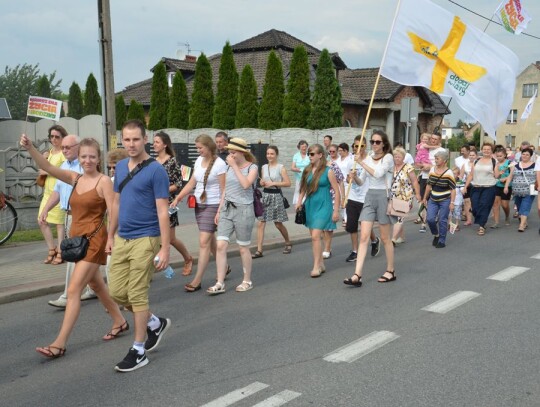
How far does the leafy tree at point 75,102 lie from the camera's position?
163 feet

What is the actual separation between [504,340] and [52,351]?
12.0 feet

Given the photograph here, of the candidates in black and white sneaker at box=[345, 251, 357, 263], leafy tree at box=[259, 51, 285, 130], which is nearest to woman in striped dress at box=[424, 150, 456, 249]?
black and white sneaker at box=[345, 251, 357, 263]

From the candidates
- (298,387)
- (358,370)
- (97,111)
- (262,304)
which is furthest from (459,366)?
(97,111)

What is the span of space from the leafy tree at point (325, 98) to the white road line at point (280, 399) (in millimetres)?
25554

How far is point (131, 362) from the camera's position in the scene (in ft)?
14.5

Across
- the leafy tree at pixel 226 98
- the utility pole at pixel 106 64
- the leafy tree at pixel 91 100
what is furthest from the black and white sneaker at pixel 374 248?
the leafy tree at pixel 91 100

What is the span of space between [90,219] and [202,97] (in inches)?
1119

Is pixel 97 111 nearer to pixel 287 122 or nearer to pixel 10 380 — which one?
pixel 287 122

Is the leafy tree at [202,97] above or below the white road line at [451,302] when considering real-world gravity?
above

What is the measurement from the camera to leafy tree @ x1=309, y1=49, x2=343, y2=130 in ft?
95.2

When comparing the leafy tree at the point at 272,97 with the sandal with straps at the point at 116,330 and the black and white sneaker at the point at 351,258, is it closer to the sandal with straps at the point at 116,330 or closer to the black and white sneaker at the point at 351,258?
the black and white sneaker at the point at 351,258

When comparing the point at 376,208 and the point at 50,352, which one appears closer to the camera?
the point at 50,352

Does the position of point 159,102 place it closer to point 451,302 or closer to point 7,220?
point 7,220

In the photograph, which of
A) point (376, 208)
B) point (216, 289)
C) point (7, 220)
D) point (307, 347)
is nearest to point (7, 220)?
point (7, 220)
